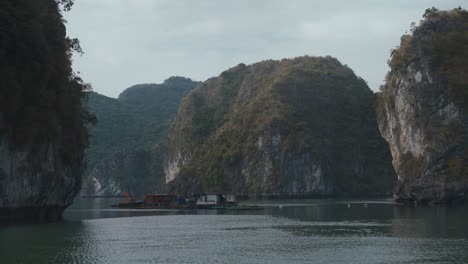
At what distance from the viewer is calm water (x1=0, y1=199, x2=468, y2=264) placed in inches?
1896

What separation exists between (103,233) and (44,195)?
15.0m

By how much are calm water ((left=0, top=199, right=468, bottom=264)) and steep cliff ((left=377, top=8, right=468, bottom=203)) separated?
3872 cm

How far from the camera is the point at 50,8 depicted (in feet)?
295

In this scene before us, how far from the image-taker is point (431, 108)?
426 ft

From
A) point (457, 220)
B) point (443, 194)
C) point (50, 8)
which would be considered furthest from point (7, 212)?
point (443, 194)

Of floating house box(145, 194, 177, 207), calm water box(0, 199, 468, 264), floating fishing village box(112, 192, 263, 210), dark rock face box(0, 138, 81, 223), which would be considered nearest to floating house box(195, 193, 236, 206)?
floating fishing village box(112, 192, 263, 210)

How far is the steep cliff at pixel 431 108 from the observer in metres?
121

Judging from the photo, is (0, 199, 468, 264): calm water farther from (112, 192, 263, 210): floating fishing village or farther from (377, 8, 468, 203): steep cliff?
(112, 192, 263, 210): floating fishing village

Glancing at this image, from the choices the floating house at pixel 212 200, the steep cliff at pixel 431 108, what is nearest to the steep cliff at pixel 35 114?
the floating house at pixel 212 200

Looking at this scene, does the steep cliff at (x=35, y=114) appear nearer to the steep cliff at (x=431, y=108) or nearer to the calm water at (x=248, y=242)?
the calm water at (x=248, y=242)

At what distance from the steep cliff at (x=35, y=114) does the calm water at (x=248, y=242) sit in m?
5.32

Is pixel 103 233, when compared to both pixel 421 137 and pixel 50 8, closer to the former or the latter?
pixel 50 8

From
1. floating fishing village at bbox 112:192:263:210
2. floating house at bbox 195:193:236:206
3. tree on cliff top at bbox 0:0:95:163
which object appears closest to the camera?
tree on cliff top at bbox 0:0:95:163

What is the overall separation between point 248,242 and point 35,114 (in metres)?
33.2
